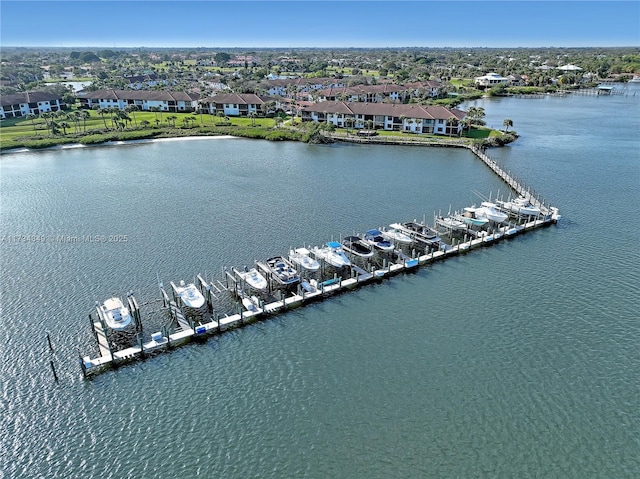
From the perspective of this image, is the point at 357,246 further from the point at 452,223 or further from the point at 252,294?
the point at 452,223

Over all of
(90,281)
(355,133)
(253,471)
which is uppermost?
(355,133)

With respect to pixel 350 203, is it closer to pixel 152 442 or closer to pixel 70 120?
pixel 152 442

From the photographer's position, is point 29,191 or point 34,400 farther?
point 29,191

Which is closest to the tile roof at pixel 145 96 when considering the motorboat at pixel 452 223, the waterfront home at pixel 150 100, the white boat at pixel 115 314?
the waterfront home at pixel 150 100

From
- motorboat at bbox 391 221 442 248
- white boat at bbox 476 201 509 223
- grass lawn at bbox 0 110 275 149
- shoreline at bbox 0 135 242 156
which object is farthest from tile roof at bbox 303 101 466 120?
motorboat at bbox 391 221 442 248

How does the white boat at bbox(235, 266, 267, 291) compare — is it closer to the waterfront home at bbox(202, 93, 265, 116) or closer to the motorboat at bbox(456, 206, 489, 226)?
the motorboat at bbox(456, 206, 489, 226)

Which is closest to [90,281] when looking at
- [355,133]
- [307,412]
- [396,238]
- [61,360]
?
[61,360]

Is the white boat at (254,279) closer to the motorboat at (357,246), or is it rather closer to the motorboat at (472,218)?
the motorboat at (357,246)
